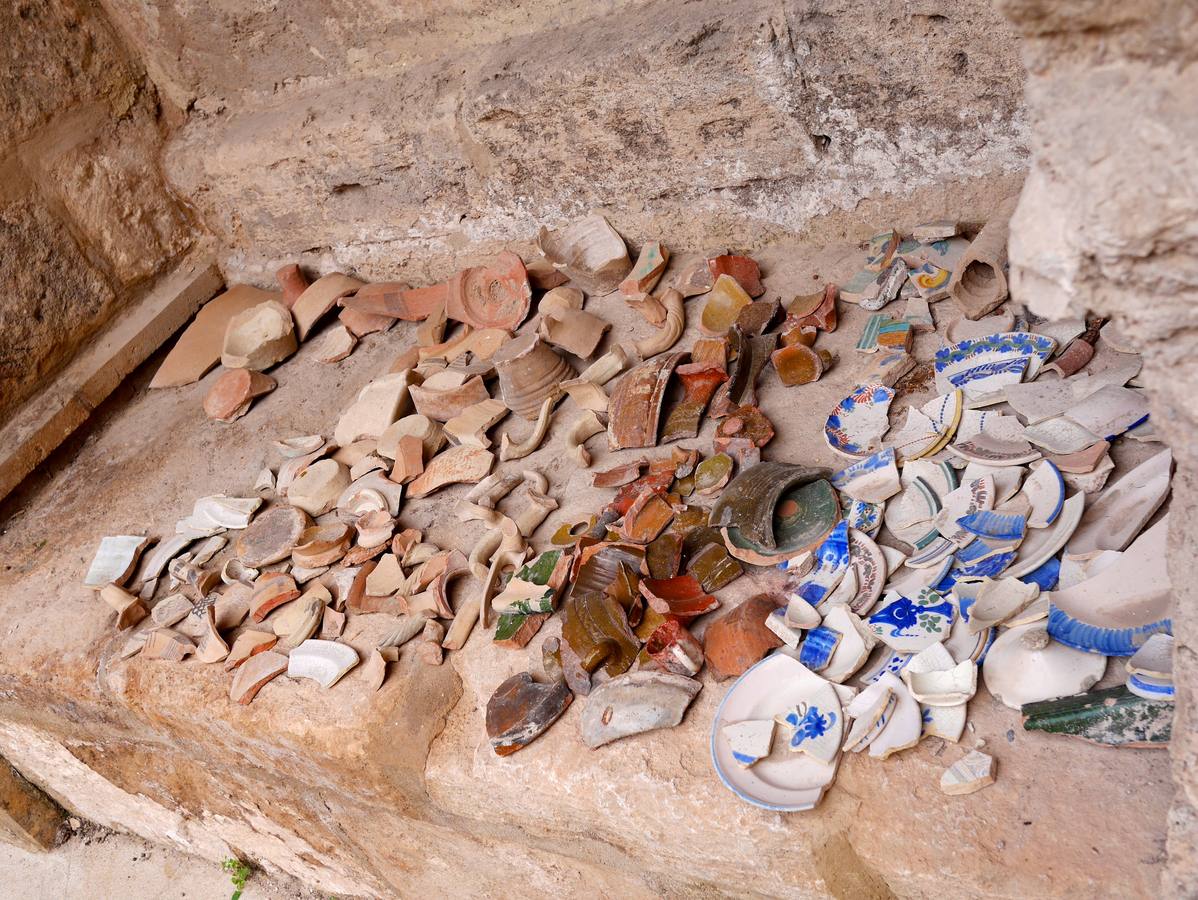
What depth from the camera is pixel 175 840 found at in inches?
119

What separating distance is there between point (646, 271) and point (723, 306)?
309 millimetres

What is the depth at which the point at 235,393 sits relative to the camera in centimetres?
314

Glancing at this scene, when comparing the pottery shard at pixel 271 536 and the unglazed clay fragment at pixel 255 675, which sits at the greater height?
the pottery shard at pixel 271 536

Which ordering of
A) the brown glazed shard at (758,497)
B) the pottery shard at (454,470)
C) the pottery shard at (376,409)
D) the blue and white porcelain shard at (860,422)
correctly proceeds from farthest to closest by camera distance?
the pottery shard at (376,409) → the pottery shard at (454,470) → the blue and white porcelain shard at (860,422) → the brown glazed shard at (758,497)

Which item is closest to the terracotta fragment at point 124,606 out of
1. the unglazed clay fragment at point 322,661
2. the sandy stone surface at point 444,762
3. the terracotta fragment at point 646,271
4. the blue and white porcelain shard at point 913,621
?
the sandy stone surface at point 444,762

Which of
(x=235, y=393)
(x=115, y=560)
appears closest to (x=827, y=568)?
(x=115, y=560)

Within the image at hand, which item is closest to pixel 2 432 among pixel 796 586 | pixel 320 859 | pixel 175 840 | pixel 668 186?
pixel 175 840

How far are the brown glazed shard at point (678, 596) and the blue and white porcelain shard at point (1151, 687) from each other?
707 millimetres

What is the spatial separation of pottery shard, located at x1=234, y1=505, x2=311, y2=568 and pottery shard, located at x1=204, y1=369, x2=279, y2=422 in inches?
22.9

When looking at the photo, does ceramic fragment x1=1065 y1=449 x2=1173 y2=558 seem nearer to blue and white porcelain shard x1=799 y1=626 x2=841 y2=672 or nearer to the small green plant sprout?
blue and white porcelain shard x1=799 y1=626 x2=841 y2=672

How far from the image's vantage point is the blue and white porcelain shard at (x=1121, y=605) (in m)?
1.50

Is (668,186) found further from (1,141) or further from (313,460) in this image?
(1,141)

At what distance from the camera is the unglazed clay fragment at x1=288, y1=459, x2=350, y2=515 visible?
2627mm

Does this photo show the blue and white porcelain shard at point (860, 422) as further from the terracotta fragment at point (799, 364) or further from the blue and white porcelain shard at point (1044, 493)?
the blue and white porcelain shard at point (1044, 493)
